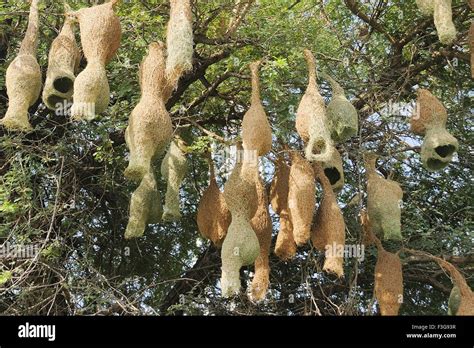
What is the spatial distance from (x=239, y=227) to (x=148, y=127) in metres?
0.58

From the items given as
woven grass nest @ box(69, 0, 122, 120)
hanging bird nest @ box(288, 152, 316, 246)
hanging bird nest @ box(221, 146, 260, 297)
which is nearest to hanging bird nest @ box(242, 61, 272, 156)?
hanging bird nest @ box(221, 146, 260, 297)

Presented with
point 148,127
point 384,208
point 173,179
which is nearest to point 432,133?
point 384,208

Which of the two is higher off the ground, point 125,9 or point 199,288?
point 125,9

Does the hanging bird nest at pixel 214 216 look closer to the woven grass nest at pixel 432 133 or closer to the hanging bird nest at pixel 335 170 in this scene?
the hanging bird nest at pixel 335 170

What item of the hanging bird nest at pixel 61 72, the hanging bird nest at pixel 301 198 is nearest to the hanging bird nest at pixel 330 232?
the hanging bird nest at pixel 301 198

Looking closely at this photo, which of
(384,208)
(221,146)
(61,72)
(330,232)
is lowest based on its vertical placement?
(330,232)

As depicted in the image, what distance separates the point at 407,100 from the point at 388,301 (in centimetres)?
148

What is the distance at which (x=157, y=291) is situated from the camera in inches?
217

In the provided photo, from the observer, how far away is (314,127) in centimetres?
370

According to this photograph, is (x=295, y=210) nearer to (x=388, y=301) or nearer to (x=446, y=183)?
(x=388, y=301)

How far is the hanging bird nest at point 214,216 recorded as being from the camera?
402 cm

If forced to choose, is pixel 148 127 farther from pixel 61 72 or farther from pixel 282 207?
pixel 282 207

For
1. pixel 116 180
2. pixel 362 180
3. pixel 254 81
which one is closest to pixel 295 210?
pixel 254 81

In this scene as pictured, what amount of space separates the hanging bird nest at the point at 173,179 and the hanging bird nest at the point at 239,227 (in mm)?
422
